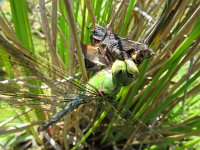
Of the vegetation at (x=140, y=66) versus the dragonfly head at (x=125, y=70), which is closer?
the dragonfly head at (x=125, y=70)

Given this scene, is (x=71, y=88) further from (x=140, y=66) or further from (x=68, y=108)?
(x=140, y=66)

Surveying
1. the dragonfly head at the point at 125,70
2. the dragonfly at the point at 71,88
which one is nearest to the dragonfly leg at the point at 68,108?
the dragonfly at the point at 71,88

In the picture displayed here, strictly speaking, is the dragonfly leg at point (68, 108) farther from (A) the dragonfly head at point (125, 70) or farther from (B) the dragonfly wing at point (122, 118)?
(A) the dragonfly head at point (125, 70)

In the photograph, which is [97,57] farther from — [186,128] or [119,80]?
[186,128]

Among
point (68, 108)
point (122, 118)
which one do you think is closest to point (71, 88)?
point (68, 108)

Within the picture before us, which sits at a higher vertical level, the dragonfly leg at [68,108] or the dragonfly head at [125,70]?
the dragonfly head at [125,70]

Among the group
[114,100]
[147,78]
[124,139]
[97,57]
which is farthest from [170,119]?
Answer: [97,57]
